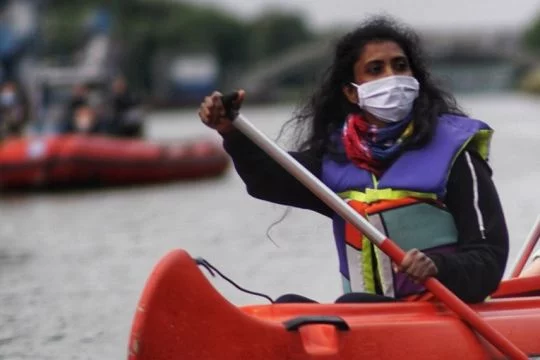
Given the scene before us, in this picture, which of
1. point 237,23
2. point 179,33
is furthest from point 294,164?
point 237,23

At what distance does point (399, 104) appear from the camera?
454 cm

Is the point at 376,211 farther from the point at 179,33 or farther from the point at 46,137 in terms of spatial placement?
the point at 179,33

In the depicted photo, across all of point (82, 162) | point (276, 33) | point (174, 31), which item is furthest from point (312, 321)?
point (276, 33)

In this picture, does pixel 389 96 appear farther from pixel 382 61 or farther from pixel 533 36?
pixel 533 36

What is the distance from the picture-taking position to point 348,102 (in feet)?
15.8

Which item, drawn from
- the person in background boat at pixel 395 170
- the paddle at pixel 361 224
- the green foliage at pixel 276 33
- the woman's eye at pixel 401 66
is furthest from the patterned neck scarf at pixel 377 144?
the green foliage at pixel 276 33

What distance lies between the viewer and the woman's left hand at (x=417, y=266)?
420 centimetres

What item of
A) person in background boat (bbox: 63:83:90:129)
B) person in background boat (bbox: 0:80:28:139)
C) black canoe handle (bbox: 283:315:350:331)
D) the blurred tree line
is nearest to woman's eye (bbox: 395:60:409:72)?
black canoe handle (bbox: 283:315:350:331)

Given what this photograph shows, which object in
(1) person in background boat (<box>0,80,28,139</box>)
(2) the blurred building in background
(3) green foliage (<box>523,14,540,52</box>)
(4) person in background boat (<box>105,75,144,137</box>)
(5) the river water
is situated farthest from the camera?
(3) green foliage (<box>523,14,540,52</box>)

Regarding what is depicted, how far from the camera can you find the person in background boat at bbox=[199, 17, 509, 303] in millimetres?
4379

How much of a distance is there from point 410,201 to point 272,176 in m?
0.52

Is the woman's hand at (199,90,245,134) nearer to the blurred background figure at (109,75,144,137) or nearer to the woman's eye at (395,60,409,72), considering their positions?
the woman's eye at (395,60,409,72)

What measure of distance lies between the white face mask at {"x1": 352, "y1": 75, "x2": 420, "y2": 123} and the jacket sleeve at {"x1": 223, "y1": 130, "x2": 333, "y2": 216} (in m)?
0.28

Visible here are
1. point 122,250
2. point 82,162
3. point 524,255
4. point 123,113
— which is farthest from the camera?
point 123,113
